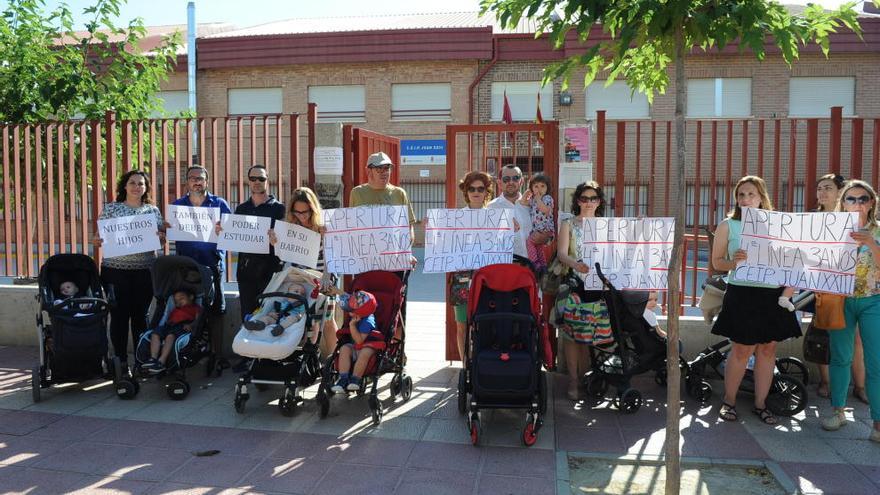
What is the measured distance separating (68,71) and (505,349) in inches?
286

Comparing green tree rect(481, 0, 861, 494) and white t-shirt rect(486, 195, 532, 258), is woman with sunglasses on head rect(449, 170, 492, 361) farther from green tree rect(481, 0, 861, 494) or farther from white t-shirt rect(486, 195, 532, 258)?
green tree rect(481, 0, 861, 494)

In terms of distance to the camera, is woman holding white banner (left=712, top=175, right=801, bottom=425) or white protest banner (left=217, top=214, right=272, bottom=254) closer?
woman holding white banner (left=712, top=175, right=801, bottom=425)

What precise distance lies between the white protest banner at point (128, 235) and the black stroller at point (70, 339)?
486 mm

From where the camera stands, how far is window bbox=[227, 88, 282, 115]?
24378 millimetres

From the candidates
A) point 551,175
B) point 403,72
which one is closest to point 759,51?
point 551,175

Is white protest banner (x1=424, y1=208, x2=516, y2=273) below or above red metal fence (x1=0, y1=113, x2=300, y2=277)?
below

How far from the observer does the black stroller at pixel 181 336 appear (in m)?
5.74

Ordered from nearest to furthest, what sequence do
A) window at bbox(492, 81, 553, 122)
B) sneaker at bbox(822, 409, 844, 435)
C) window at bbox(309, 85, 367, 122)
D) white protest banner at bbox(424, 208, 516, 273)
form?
sneaker at bbox(822, 409, 844, 435) < white protest banner at bbox(424, 208, 516, 273) < window at bbox(492, 81, 553, 122) < window at bbox(309, 85, 367, 122)

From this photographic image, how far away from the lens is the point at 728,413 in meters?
5.31

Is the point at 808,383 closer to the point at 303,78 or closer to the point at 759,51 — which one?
the point at 759,51

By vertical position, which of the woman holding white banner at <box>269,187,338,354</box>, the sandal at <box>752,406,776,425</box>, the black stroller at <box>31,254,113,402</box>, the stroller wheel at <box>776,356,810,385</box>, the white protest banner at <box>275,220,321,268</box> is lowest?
the sandal at <box>752,406,776,425</box>

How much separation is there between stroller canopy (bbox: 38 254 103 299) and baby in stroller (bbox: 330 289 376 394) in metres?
2.45

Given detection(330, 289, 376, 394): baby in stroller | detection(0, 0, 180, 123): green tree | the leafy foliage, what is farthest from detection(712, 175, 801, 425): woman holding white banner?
detection(0, 0, 180, 123): green tree

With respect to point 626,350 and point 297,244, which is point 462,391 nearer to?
point 626,350
